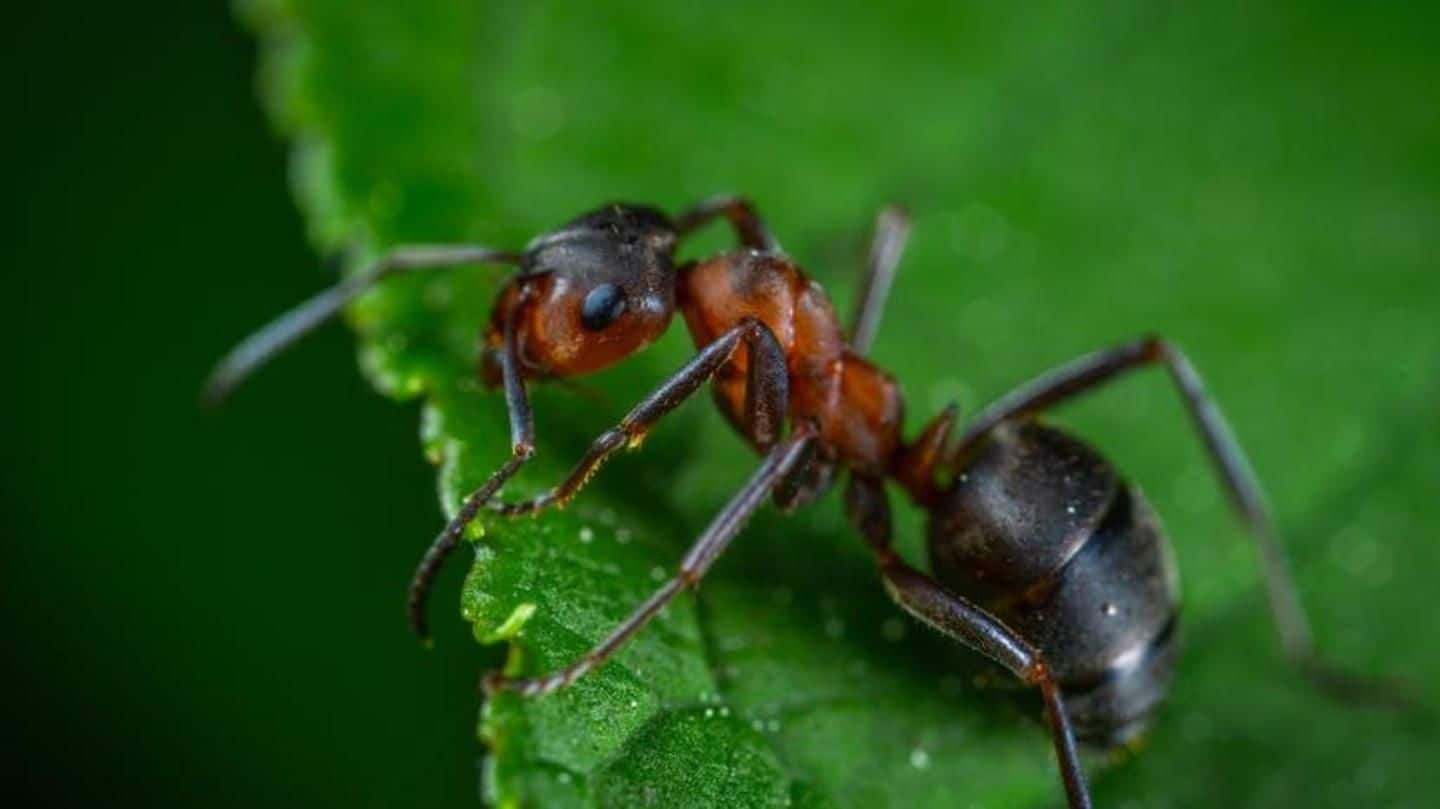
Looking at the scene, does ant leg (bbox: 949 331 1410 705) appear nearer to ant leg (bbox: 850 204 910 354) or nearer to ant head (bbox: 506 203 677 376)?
ant leg (bbox: 850 204 910 354)

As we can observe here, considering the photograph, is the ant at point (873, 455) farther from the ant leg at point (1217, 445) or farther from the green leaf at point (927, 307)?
the green leaf at point (927, 307)

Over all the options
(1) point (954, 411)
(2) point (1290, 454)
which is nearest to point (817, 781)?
(1) point (954, 411)

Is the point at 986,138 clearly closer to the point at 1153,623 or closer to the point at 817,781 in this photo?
the point at 1153,623

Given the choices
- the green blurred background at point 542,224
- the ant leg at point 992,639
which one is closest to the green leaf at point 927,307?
the green blurred background at point 542,224

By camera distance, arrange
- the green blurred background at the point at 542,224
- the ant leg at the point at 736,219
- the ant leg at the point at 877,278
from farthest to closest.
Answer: the green blurred background at the point at 542,224, the ant leg at the point at 877,278, the ant leg at the point at 736,219

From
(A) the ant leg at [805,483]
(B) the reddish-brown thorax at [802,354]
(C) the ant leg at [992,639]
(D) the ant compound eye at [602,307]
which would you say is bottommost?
(C) the ant leg at [992,639]

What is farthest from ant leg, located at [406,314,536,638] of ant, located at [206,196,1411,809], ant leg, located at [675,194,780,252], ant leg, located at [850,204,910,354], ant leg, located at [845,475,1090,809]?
ant leg, located at [850,204,910,354]
